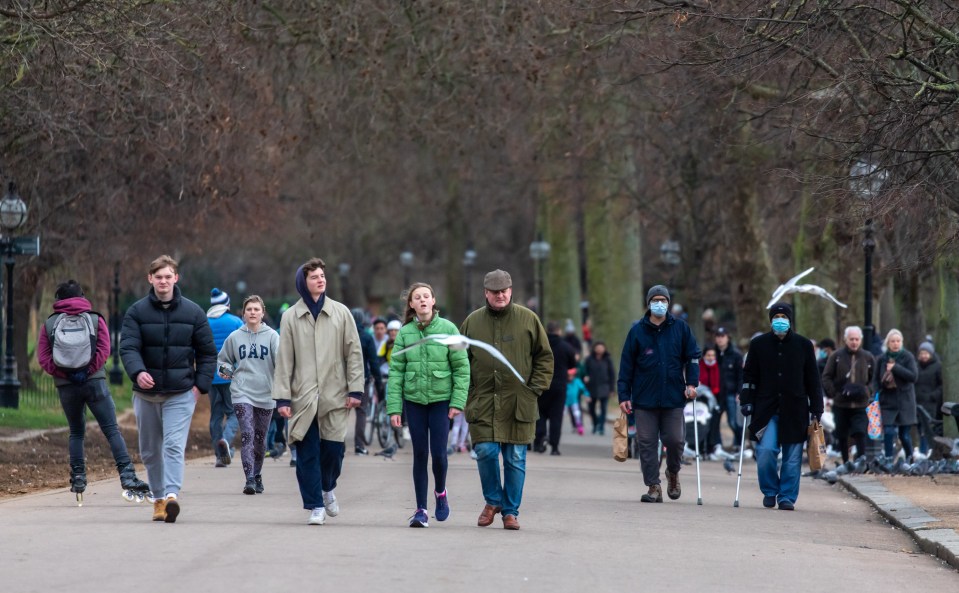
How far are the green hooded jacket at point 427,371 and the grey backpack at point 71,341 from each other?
258cm

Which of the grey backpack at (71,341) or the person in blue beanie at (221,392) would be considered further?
the person in blue beanie at (221,392)

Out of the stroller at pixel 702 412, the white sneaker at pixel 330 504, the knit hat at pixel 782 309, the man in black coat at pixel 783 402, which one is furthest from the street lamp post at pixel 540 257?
the white sneaker at pixel 330 504

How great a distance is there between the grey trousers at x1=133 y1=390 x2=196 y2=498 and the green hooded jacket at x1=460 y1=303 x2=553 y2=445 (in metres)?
1.92

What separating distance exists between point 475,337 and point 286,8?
45.8 feet

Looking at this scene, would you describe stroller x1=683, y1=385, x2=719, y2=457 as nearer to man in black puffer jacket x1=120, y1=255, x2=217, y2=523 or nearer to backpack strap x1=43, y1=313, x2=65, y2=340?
backpack strap x1=43, y1=313, x2=65, y2=340

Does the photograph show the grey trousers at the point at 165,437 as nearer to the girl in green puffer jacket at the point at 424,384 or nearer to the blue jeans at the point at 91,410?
the blue jeans at the point at 91,410

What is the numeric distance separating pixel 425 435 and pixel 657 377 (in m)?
3.48

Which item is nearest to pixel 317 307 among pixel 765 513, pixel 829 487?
pixel 765 513

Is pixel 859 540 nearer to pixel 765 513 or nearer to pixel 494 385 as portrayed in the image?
pixel 765 513

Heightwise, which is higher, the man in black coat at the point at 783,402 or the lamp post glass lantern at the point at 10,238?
the lamp post glass lantern at the point at 10,238

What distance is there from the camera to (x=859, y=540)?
12.1 metres

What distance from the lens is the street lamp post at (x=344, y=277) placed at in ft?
239

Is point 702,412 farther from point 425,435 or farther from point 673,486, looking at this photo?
point 425,435

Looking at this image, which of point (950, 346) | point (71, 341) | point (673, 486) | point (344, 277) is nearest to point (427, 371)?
point (71, 341)
